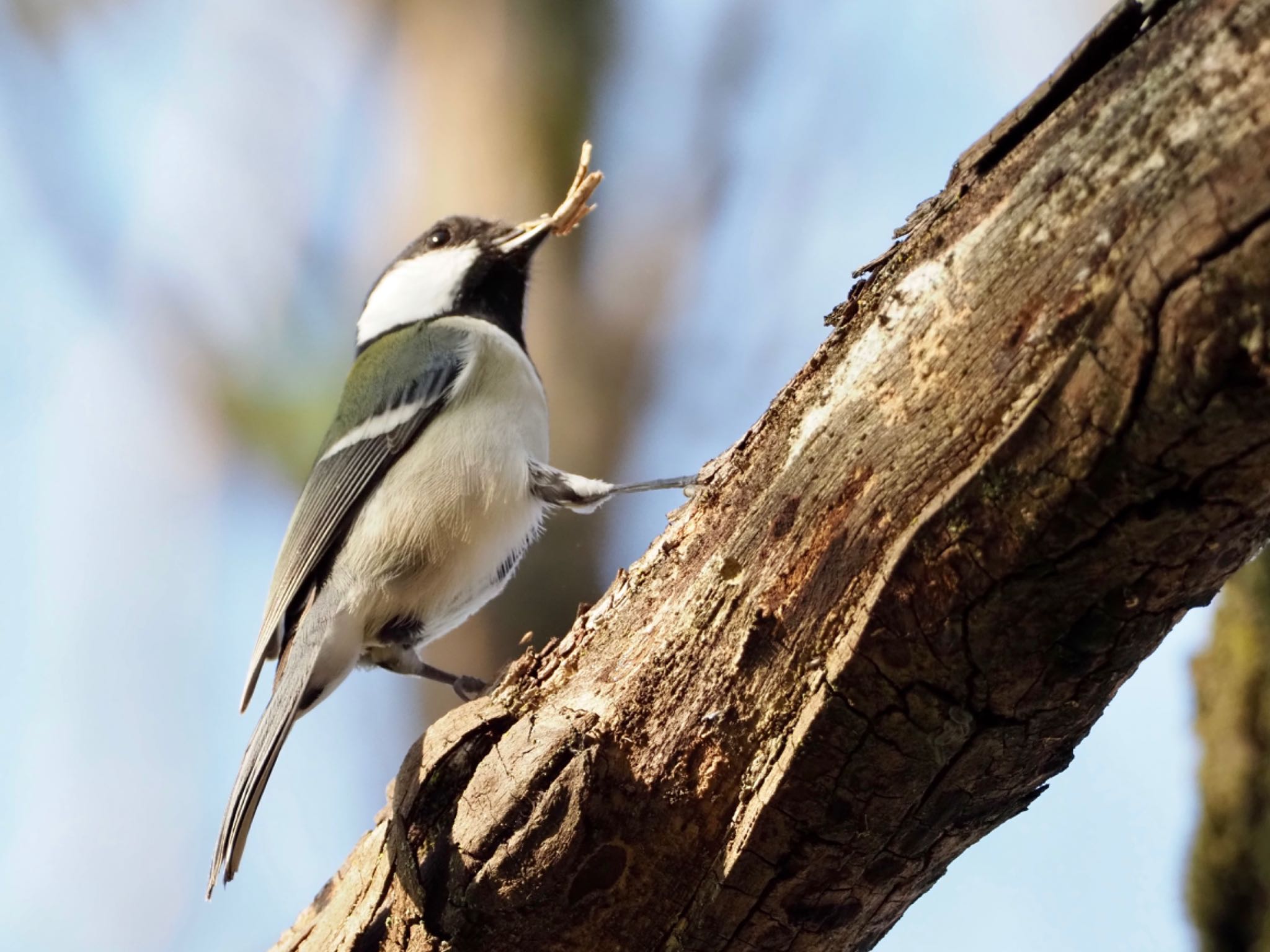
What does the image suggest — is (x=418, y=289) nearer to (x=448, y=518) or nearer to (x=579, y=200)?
(x=579, y=200)

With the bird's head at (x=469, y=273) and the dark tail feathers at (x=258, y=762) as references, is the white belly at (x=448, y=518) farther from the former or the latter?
the bird's head at (x=469, y=273)

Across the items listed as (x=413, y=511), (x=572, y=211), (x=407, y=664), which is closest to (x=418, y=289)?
(x=572, y=211)

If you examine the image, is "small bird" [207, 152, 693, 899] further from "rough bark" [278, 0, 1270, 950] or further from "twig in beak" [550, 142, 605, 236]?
"rough bark" [278, 0, 1270, 950]

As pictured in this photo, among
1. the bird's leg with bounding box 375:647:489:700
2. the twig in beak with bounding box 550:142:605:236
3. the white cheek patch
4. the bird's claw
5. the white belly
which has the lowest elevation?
the bird's claw

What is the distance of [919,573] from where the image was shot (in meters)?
1.41

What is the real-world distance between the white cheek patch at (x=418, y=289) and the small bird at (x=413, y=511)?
1.85 feet

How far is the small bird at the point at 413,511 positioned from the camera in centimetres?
282

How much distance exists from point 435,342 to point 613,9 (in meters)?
2.53

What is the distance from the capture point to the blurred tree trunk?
97.8 inches

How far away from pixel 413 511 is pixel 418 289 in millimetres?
1389

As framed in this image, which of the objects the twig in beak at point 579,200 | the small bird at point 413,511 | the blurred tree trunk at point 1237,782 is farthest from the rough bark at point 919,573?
the twig in beak at point 579,200

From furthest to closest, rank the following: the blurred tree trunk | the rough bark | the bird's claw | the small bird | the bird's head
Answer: the bird's head, the small bird, the bird's claw, the blurred tree trunk, the rough bark

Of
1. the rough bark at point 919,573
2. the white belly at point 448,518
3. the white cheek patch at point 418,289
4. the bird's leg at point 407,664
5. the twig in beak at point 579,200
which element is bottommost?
the rough bark at point 919,573

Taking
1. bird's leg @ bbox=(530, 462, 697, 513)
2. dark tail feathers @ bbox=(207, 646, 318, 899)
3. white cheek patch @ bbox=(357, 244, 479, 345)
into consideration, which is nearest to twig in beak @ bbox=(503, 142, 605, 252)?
white cheek patch @ bbox=(357, 244, 479, 345)
